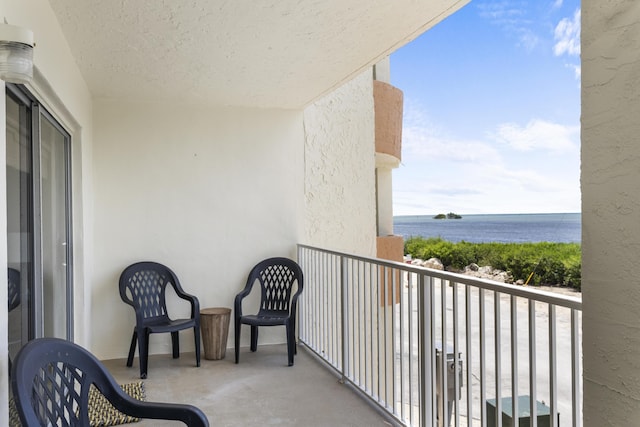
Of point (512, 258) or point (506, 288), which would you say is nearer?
point (506, 288)

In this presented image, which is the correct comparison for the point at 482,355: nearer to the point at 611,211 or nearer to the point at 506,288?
the point at 506,288

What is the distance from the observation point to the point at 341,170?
17.4 feet

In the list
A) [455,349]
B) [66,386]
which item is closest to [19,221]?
[66,386]

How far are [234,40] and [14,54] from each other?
173cm

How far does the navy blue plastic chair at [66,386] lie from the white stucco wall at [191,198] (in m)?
2.67

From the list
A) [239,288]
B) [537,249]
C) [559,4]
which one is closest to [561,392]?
[239,288]

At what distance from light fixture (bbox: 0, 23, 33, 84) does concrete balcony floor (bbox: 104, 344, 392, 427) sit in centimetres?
229

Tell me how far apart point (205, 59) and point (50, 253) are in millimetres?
1618

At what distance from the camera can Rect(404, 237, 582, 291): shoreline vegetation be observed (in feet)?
82.7

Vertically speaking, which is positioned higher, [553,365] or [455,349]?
[553,365]

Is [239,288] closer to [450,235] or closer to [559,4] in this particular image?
[559,4]

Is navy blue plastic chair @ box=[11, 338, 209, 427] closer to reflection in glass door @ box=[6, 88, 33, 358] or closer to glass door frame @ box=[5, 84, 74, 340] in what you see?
reflection in glass door @ box=[6, 88, 33, 358]

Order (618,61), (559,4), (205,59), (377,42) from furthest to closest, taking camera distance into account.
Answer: (559,4) → (205,59) → (377,42) → (618,61)

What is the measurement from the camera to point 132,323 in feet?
14.2
